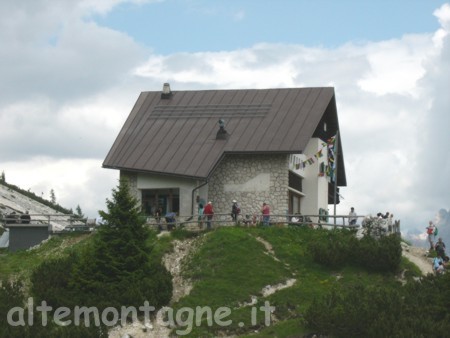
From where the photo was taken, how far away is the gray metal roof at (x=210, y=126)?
56969 mm

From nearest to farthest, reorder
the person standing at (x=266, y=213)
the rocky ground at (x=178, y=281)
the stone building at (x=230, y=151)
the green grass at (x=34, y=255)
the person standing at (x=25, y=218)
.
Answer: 1. the rocky ground at (x=178, y=281)
2. the green grass at (x=34, y=255)
3. the person standing at (x=266, y=213)
4. the stone building at (x=230, y=151)
5. the person standing at (x=25, y=218)

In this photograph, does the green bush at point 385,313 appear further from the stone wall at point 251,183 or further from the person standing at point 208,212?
the stone wall at point 251,183

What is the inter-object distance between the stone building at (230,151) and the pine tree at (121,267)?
896cm

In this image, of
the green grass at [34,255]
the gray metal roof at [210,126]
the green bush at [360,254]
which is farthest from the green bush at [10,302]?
the green bush at [360,254]

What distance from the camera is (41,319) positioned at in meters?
43.1

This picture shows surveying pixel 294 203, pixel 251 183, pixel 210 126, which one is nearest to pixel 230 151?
pixel 251 183

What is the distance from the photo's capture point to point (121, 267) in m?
46.2

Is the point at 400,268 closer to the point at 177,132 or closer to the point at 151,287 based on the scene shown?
the point at 151,287

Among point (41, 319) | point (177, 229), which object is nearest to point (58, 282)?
point (41, 319)

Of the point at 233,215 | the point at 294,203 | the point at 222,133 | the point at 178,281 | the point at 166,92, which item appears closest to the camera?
the point at 178,281

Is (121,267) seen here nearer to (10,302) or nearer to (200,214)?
(10,302)

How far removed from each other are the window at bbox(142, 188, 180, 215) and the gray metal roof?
4.70ft

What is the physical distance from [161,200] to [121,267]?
39.2 feet

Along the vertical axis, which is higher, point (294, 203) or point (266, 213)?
point (294, 203)
